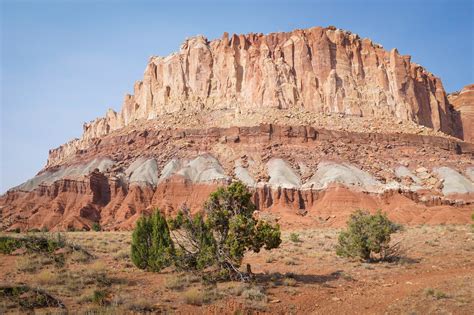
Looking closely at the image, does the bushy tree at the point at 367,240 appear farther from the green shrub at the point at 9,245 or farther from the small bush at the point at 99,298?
the green shrub at the point at 9,245

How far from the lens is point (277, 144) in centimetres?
7050

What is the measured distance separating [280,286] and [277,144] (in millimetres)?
54601

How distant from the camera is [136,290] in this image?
50.2 feet

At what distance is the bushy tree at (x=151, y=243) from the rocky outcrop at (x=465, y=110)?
105601 mm

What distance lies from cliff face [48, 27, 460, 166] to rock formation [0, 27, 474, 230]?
11.1 inches

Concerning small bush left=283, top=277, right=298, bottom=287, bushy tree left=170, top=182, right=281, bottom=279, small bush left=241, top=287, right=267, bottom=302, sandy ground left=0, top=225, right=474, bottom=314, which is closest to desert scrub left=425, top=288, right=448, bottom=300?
sandy ground left=0, top=225, right=474, bottom=314

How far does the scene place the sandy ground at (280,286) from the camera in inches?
513

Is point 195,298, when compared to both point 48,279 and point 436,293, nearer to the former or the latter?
point 48,279

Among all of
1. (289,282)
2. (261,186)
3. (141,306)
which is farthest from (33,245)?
(261,186)

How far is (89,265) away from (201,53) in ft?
260

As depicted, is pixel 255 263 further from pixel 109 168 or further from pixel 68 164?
pixel 68 164

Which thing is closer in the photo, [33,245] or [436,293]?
[436,293]

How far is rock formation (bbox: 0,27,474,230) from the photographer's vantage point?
196 feet

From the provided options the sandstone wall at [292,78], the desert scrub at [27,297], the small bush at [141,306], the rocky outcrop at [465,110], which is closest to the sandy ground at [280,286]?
the small bush at [141,306]
